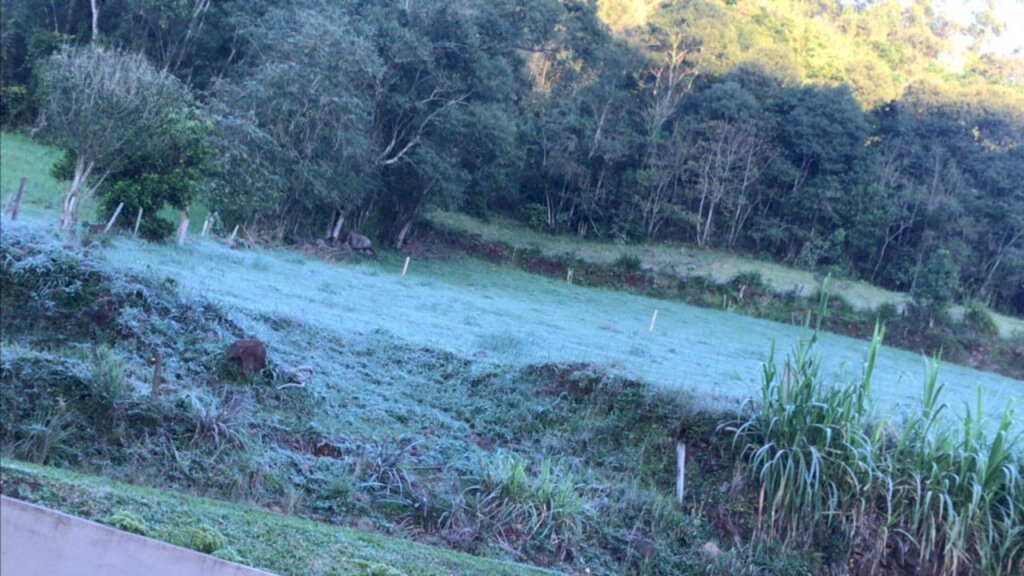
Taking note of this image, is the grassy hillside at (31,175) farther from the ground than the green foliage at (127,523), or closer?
farther from the ground

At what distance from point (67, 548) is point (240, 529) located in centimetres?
114

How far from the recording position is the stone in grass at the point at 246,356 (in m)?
6.10

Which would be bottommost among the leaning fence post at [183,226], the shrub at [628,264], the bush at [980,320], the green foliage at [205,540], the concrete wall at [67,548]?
the green foliage at [205,540]

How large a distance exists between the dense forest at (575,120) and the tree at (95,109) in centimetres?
3

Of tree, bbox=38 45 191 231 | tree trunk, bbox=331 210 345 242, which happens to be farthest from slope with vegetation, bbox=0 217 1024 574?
tree trunk, bbox=331 210 345 242

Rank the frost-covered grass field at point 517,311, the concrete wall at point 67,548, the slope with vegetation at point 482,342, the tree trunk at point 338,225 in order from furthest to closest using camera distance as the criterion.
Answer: the tree trunk at point 338,225, the frost-covered grass field at point 517,311, the slope with vegetation at point 482,342, the concrete wall at point 67,548

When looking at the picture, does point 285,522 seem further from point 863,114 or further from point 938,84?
point 863,114

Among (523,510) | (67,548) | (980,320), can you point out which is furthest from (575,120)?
(67,548)

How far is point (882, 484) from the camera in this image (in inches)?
245

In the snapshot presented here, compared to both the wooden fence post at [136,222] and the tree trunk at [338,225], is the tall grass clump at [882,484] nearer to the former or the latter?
the wooden fence post at [136,222]

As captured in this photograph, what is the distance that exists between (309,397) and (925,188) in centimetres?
1411

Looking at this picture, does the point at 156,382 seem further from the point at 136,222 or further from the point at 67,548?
the point at 136,222

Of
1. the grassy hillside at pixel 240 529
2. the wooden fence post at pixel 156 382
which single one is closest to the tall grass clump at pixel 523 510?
the grassy hillside at pixel 240 529

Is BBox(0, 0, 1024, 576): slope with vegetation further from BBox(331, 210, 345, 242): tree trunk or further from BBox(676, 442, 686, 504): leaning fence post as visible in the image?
BBox(331, 210, 345, 242): tree trunk
